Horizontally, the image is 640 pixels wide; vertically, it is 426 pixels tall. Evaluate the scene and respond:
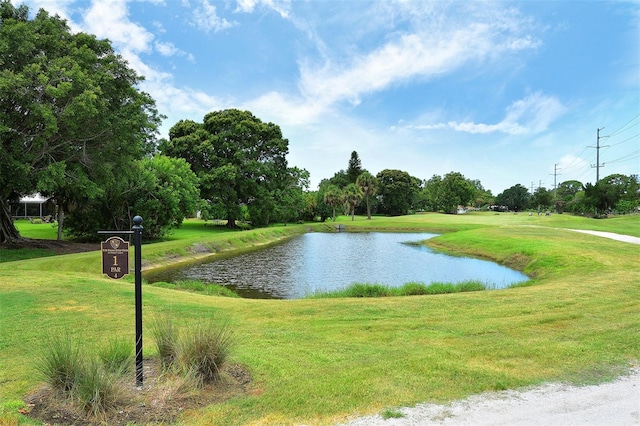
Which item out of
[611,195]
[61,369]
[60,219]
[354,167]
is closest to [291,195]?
[60,219]

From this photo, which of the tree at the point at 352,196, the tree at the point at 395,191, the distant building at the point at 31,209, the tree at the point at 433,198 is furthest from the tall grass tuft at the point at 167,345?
the tree at the point at 433,198

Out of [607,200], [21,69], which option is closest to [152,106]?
[21,69]

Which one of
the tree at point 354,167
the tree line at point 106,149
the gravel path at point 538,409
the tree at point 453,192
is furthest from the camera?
the tree at point 354,167

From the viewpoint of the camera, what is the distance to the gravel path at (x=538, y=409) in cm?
362

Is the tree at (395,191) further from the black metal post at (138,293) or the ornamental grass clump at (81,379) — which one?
the ornamental grass clump at (81,379)

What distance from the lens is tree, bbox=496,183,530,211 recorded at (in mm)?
115250

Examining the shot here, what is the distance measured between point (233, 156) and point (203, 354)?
42.0 meters

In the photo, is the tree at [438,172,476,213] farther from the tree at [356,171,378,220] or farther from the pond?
the pond

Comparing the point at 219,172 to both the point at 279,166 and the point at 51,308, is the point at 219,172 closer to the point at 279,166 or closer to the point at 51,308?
the point at 279,166

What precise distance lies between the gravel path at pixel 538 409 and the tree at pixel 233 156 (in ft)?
129

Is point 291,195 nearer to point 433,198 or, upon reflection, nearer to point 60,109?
point 60,109

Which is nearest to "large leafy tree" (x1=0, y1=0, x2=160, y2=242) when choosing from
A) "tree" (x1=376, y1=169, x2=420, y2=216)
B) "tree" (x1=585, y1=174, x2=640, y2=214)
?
"tree" (x1=376, y1=169, x2=420, y2=216)

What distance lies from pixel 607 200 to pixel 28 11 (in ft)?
255

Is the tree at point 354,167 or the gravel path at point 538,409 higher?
the tree at point 354,167
